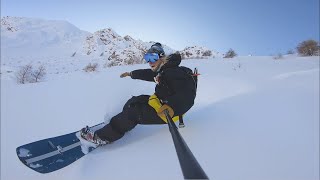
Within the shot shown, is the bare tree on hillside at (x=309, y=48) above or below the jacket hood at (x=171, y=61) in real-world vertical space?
below

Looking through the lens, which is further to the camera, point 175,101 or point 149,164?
point 175,101

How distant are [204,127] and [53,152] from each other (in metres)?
1.55

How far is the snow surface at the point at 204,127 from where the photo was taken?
2566mm

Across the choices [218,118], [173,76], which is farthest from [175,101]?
[218,118]

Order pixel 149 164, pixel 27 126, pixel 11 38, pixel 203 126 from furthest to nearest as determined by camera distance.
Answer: pixel 11 38, pixel 27 126, pixel 203 126, pixel 149 164

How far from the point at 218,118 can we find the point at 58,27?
3897cm

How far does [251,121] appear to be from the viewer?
11.2 feet

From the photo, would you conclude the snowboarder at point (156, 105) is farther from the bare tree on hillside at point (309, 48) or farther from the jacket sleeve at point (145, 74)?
the bare tree on hillside at point (309, 48)

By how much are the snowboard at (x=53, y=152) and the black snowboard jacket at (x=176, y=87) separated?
0.88 m

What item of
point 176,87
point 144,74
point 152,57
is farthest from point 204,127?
point 144,74

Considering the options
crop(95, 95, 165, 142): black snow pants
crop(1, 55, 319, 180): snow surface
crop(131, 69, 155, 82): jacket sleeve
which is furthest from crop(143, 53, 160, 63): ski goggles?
crop(1, 55, 319, 180): snow surface

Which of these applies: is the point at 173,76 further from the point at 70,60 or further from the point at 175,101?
the point at 70,60

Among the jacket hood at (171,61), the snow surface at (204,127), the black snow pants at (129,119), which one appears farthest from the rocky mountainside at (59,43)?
the black snow pants at (129,119)

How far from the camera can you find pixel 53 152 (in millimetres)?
3195
